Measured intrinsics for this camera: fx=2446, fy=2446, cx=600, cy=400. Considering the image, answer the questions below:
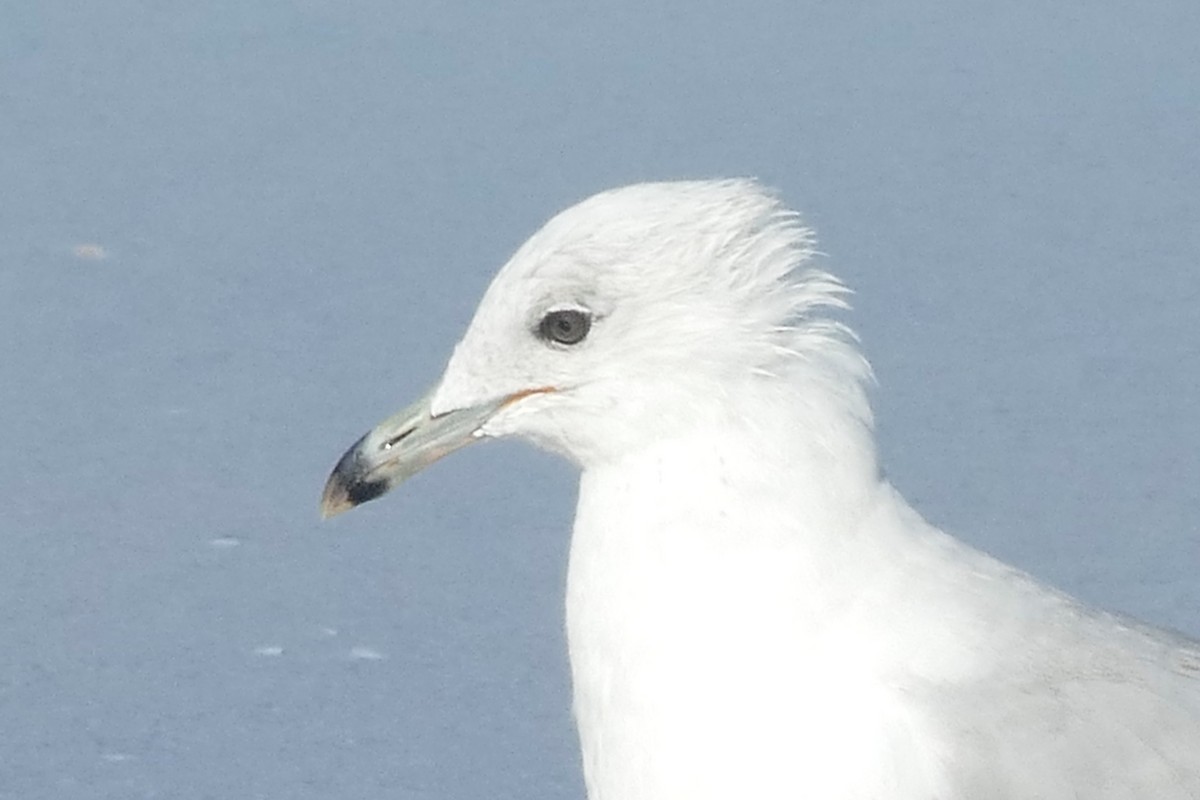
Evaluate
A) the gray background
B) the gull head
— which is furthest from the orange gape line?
the gray background

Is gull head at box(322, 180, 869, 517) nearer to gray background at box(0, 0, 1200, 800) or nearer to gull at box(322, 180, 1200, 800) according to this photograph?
gull at box(322, 180, 1200, 800)

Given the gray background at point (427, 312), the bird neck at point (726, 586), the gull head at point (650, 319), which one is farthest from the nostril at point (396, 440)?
the gray background at point (427, 312)

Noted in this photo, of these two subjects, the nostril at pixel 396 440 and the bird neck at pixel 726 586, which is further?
the nostril at pixel 396 440

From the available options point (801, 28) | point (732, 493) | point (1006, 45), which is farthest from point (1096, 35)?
point (732, 493)

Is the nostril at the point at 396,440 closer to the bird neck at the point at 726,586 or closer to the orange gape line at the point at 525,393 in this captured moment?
the orange gape line at the point at 525,393

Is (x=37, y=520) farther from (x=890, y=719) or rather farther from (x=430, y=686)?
(x=890, y=719)

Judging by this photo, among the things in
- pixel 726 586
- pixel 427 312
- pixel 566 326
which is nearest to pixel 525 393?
pixel 566 326
